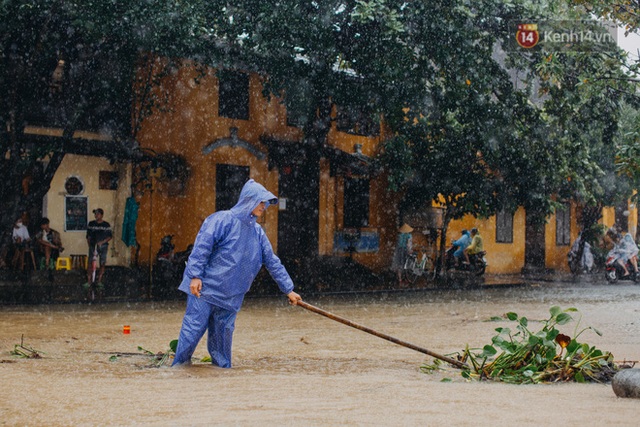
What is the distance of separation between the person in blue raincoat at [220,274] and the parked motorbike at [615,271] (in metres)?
18.6

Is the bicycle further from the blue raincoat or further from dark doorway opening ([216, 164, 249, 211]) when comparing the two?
dark doorway opening ([216, 164, 249, 211])

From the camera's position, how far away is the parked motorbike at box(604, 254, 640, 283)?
24250mm

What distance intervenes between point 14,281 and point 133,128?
4.72m

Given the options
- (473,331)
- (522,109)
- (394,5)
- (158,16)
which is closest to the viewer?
(473,331)

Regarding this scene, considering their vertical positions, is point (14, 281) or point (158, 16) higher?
point (158, 16)

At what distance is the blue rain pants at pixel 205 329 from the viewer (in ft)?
24.5

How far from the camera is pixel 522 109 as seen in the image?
1927 centimetres

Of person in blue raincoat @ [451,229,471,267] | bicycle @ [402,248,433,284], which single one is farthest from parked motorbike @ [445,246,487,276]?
bicycle @ [402,248,433,284]

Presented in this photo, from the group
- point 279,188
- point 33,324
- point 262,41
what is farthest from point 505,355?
point 279,188

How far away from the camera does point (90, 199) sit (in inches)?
808

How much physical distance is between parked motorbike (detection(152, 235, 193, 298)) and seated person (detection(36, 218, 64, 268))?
7.10ft

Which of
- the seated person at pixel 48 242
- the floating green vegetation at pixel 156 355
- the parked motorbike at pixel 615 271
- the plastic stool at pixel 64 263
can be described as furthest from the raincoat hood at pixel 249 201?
the parked motorbike at pixel 615 271

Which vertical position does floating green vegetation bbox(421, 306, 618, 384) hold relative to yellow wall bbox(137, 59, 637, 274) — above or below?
below

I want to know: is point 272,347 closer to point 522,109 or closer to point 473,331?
point 473,331
